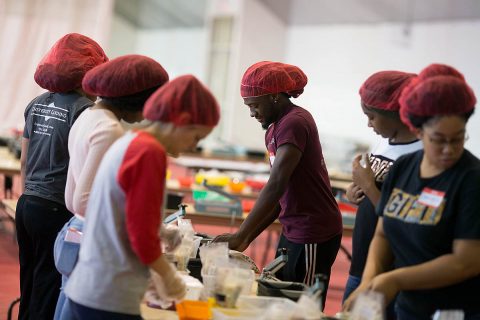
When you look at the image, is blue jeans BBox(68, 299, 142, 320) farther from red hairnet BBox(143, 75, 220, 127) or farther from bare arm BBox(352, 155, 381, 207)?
bare arm BBox(352, 155, 381, 207)

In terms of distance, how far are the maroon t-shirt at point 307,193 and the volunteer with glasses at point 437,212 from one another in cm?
93

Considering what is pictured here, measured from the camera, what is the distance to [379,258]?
236 cm

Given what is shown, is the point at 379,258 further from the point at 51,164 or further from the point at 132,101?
the point at 51,164

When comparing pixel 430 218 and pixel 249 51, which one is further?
Answer: pixel 249 51

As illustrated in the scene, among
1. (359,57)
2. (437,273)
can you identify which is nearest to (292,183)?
(437,273)

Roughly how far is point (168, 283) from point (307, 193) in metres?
1.22

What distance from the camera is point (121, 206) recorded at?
2.00m

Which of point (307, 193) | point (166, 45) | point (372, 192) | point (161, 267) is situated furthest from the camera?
point (166, 45)

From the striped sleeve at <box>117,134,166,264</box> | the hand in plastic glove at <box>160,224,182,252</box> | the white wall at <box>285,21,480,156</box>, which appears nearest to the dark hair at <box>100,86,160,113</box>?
the hand in plastic glove at <box>160,224,182,252</box>

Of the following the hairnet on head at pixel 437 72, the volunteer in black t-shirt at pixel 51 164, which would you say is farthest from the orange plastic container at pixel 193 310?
the volunteer in black t-shirt at pixel 51 164

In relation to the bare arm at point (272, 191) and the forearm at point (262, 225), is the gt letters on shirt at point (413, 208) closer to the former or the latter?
the bare arm at point (272, 191)

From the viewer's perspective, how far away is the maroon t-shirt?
3.16m

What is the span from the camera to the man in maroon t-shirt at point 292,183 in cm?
309

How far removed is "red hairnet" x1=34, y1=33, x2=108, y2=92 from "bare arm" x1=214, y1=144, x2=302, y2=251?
854 mm
